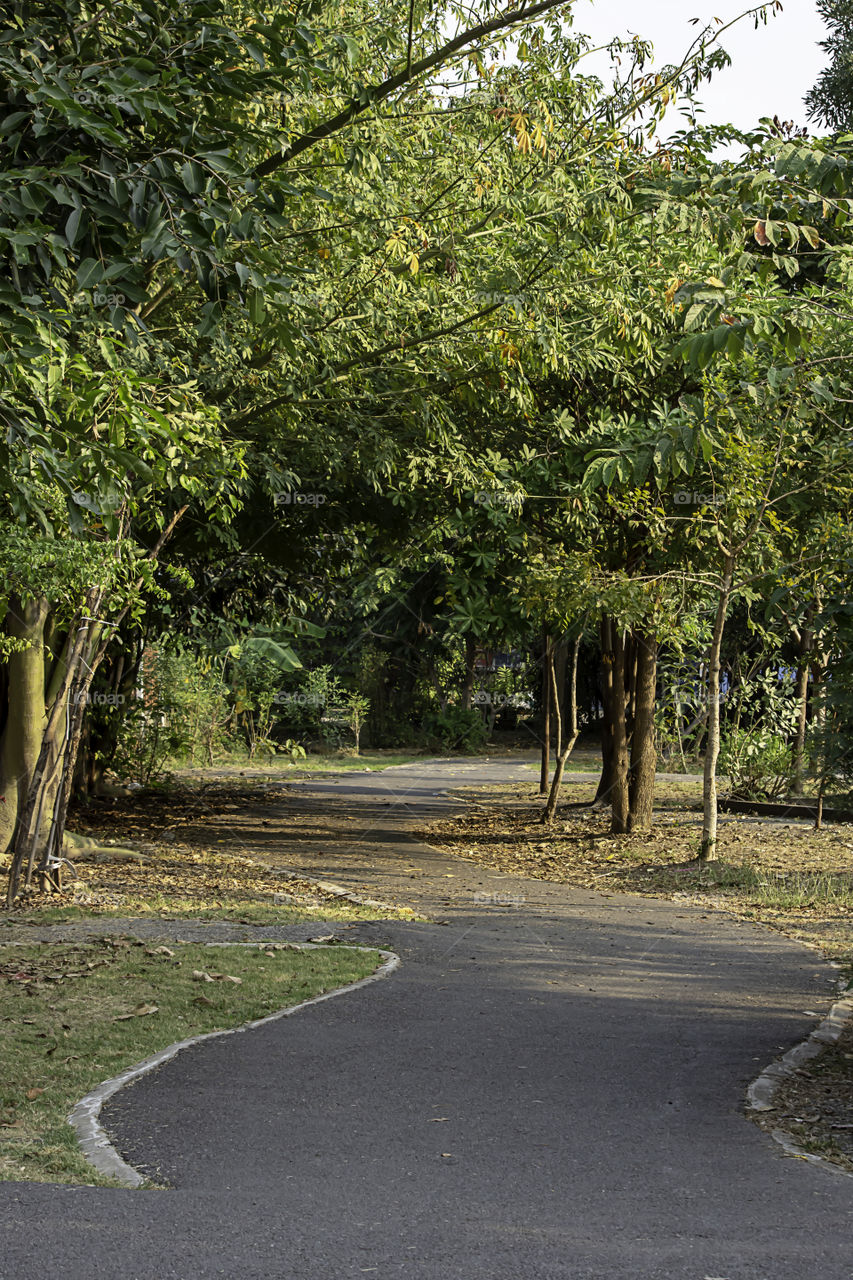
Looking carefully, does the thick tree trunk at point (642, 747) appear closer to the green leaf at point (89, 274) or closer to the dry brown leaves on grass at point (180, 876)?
the dry brown leaves on grass at point (180, 876)

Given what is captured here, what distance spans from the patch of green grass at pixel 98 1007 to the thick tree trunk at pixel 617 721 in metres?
8.54

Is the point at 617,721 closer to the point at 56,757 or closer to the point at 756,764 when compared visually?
the point at 756,764

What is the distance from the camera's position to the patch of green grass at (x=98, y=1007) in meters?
5.37

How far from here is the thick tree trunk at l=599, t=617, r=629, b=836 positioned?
17688 millimetres

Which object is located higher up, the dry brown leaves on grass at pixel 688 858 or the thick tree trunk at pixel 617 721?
the thick tree trunk at pixel 617 721

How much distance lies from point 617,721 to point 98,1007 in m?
11.4

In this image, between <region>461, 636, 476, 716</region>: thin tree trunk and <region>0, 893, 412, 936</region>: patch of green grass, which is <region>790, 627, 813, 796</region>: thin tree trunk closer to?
<region>0, 893, 412, 936</region>: patch of green grass

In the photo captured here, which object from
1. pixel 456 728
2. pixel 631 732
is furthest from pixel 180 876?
pixel 456 728

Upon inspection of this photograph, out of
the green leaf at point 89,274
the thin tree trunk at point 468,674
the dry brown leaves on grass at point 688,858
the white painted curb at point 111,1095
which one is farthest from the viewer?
the thin tree trunk at point 468,674

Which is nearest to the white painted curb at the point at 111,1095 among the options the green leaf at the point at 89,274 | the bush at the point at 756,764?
the green leaf at the point at 89,274

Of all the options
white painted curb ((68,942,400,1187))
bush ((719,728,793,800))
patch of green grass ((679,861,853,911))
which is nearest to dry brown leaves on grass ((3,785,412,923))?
white painted curb ((68,942,400,1187))

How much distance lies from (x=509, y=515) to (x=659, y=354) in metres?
2.50

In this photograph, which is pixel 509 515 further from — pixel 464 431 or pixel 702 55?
pixel 702 55

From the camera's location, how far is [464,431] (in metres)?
15.3
